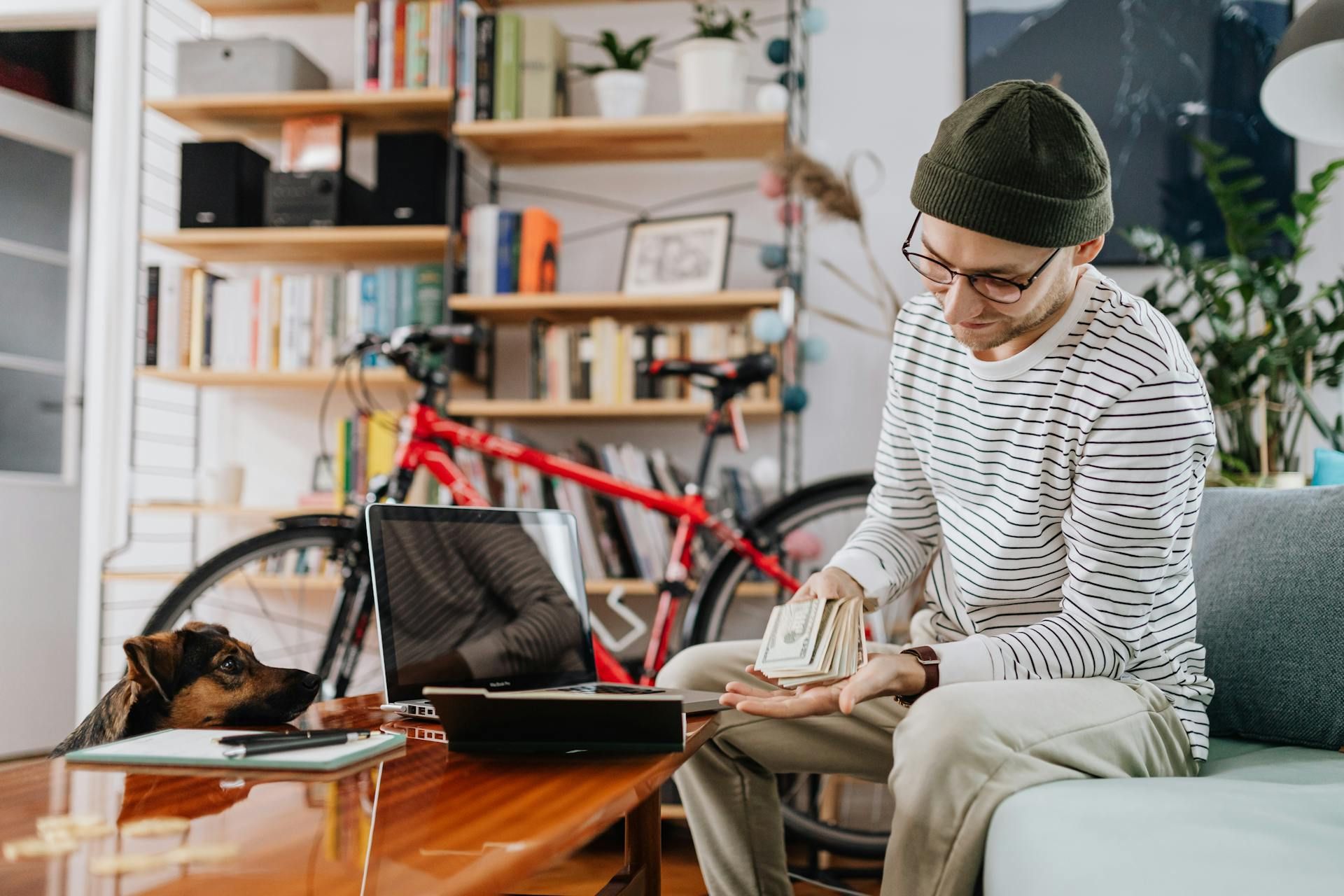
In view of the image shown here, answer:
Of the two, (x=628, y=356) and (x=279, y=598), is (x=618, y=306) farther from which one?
(x=279, y=598)

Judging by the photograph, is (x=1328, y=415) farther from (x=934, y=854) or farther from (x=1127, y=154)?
(x=934, y=854)

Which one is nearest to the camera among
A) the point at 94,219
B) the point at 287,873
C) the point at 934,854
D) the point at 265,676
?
the point at 287,873

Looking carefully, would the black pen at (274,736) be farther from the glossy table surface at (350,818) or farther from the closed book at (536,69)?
the closed book at (536,69)

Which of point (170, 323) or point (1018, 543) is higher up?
point (170, 323)

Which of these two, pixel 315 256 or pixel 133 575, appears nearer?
pixel 133 575

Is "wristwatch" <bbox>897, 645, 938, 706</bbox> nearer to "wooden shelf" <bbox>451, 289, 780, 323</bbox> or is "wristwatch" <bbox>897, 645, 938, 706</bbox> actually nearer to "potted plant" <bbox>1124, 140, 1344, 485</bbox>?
"potted plant" <bbox>1124, 140, 1344, 485</bbox>

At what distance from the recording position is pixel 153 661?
A: 1.08 m

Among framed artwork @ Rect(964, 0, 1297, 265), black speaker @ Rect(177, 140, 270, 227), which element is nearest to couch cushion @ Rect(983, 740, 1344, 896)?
framed artwork @ Rect(964, 0, 1297, 265)

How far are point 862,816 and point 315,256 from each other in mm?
2108

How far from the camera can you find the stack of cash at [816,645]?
1.11 metres

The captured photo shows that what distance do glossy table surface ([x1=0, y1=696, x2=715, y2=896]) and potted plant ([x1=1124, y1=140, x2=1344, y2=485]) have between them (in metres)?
1.74

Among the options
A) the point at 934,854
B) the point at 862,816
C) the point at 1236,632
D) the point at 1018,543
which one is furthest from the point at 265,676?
the point at 862,816

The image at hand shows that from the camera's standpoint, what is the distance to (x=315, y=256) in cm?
304

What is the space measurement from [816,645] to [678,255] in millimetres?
1772
